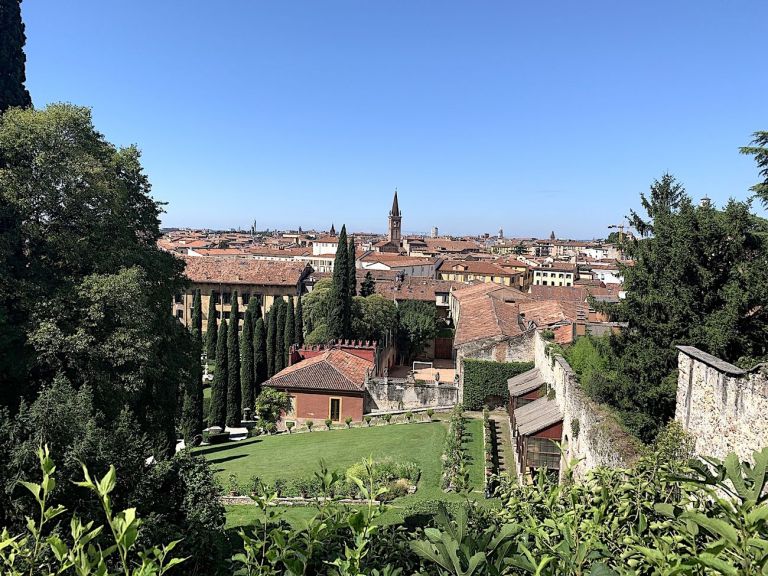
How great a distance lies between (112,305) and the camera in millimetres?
14391

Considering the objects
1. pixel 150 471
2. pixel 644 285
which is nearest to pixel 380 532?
pixel 150 471

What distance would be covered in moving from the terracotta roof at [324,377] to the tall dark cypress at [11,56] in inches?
588

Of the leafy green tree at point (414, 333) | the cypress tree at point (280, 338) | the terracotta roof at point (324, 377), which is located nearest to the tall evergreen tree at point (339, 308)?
the cypress tree at point (280, 338)

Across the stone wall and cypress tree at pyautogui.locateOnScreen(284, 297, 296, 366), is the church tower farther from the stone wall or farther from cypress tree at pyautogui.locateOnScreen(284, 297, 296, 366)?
the stone wall

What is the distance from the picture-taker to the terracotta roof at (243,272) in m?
53.2

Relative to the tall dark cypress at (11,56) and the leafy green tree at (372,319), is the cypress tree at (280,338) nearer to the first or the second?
the leafy green tree at (372,319)

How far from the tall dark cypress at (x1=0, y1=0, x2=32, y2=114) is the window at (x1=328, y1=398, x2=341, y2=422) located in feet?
55.1

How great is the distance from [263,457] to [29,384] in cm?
849

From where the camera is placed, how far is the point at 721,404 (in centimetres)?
804

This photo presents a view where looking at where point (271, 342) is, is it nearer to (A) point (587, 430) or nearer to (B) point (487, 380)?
(B) point (487, 380)

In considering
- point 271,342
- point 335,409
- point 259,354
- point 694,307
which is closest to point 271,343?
Answer: point 271,342

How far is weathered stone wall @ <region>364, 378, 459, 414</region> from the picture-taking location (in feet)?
85.1

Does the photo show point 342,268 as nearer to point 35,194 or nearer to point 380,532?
point 35,194

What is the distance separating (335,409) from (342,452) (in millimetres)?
6178
